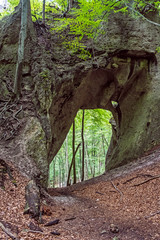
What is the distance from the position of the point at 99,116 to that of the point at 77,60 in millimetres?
6101

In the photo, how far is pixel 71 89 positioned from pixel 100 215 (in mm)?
7284

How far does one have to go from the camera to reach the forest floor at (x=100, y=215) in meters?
2.80

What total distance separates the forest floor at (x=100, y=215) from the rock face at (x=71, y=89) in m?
1.54

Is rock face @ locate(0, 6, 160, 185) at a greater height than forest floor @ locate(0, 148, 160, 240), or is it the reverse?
rock face @ locate(0, 6, 160, 185)

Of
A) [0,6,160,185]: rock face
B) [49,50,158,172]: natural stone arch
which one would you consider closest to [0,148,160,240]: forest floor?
[0,6,160,185]: rock face

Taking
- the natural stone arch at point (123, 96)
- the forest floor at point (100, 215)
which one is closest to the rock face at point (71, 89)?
the natural stone arch at point (123, 96)

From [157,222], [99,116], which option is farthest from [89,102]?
[157,222]

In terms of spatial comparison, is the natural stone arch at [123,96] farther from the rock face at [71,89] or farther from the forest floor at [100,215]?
the forest floor at [100,215]

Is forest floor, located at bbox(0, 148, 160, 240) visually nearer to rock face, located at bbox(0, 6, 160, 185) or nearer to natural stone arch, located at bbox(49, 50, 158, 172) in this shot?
rock face, located at bbox(0, 6, 160, 185)

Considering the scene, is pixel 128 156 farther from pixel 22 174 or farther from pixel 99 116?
pixel 22 174

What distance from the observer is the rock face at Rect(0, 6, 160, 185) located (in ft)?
21.1

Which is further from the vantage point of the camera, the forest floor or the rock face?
the rock face

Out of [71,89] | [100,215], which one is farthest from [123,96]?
[100,215]

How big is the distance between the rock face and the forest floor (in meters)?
1.54
